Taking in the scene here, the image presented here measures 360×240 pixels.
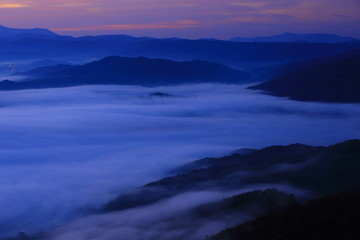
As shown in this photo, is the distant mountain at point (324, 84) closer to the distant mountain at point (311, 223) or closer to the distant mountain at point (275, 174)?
the distant mountain at point (275, 174)

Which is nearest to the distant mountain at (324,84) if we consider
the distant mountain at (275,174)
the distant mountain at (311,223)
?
the distant mountain at (275,174)

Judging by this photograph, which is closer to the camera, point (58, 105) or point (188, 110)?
point (188, 110)

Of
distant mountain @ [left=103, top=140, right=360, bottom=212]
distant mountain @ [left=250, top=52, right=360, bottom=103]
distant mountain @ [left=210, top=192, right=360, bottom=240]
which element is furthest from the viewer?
distant mountain @ [left=250, top=52, right=360, bottom=103]

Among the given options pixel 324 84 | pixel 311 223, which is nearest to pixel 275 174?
pixel 311 223

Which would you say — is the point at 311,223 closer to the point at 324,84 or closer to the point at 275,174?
the point at 275,174

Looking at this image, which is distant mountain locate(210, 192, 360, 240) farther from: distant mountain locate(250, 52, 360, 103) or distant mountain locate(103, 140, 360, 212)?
distant mountain locate(250, 52, 360, 103)

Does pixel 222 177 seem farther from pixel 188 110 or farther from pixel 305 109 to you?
pixel 188 110

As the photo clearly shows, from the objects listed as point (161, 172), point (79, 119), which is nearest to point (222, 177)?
point (161, 172)

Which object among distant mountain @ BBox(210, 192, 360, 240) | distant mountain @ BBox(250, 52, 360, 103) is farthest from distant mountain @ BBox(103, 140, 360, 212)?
distant mountain @ BBox(250, 52, 360, 103)
